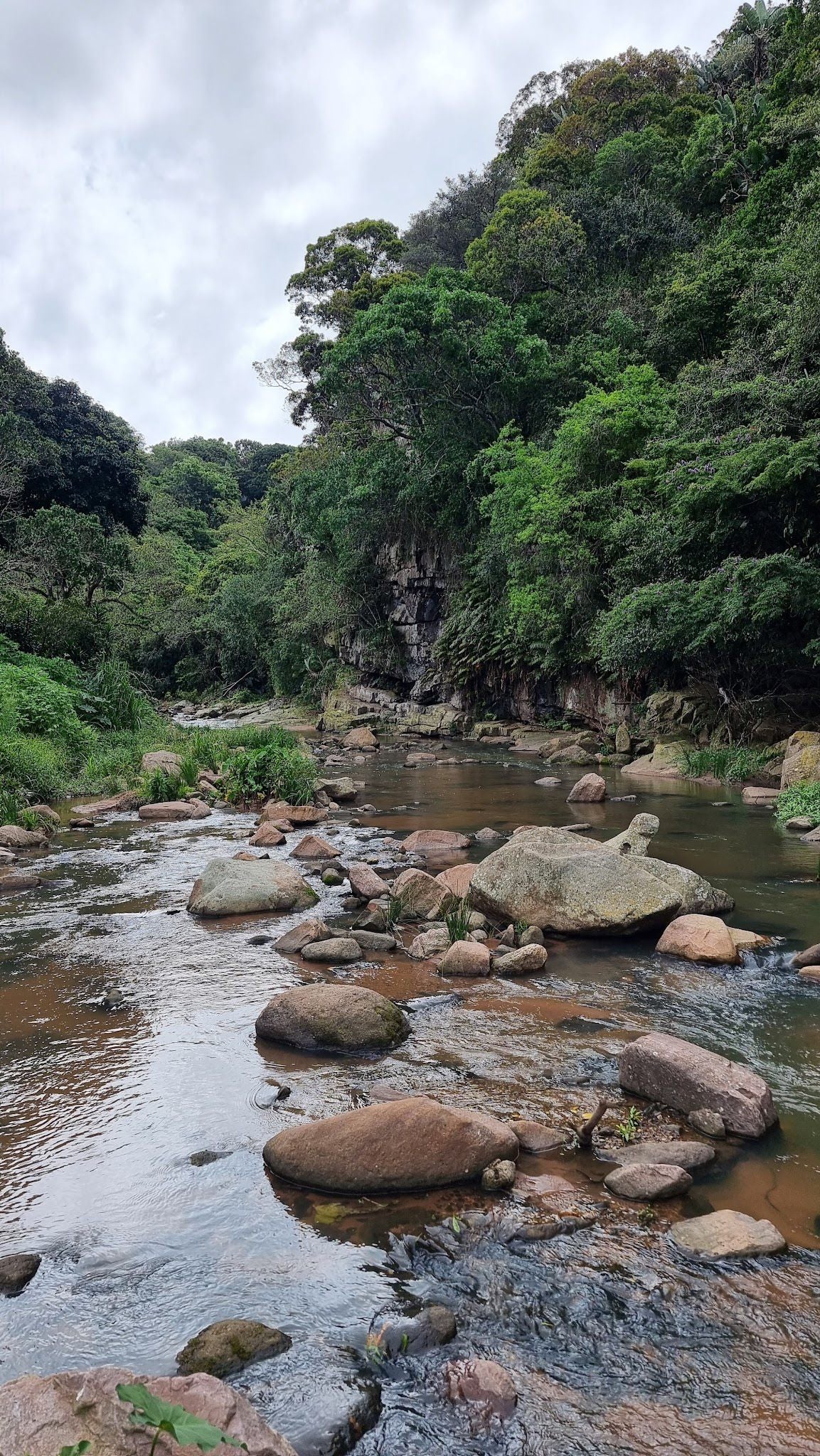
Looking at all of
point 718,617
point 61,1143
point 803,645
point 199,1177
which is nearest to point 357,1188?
point 199,1177

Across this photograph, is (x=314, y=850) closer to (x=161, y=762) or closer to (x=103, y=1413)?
(x=161, y=762)

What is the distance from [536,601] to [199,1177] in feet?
64.2

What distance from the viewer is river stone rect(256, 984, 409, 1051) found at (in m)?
4.76

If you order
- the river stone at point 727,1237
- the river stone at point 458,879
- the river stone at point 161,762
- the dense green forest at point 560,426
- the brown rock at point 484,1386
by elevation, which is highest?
the dense green forest at point 560,426

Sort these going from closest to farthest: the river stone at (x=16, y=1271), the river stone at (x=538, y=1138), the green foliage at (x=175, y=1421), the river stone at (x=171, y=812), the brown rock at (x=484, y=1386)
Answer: the green foliage at (x=175, y=1421) < the brown rock at (x=484, y=1386) < the river stone at (x=16, y=1271) < the river stone at (x=538, y=1138) < the river stone at (x=171, y=812)

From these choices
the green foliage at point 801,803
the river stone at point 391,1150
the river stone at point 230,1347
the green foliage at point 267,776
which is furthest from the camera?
the green foliage at point 267,776

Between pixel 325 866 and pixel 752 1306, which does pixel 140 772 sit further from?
pixel 752 1306

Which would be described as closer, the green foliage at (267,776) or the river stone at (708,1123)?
the river stone at (708,1123)

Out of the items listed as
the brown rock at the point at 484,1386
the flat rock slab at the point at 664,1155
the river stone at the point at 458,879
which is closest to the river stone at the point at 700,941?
the river stone at the point at 458,879

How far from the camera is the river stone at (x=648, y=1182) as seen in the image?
10.7 feet

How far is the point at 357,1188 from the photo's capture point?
11.1 ft

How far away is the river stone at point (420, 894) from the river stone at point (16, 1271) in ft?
14.8

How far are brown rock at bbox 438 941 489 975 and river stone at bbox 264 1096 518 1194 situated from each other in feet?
7.74

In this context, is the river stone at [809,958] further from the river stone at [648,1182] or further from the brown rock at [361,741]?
the brown rock at [361,741]
